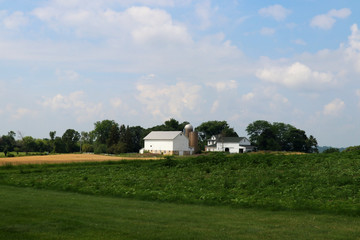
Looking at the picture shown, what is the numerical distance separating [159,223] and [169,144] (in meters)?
97.6

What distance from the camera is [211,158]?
45219 millimetres

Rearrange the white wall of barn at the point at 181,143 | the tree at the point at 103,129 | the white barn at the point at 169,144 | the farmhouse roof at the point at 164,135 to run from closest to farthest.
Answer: the white barn at the point at 169,144 → the white wall of barn at the point at 181,143 → the farmhouse roof at the point at 164,135 → the tree at the point at 103,129

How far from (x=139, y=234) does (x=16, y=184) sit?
919 inches

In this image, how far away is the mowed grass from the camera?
12.1 meters

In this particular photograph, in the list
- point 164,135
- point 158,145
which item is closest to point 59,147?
point 158,145

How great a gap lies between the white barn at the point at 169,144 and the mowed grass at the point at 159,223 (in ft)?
301

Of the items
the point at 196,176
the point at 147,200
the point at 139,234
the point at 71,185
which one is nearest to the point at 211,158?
the point at 196,176

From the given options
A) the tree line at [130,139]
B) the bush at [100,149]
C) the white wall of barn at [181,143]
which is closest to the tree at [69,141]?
the tree line at [130,139]

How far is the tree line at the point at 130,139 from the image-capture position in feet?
415

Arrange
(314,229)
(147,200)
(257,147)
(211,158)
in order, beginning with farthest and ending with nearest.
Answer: (257,147)
(211,158)
(147,200)
(314,229)

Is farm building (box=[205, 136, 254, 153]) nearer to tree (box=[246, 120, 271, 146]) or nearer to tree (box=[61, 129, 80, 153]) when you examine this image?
tree (box=[246, 120, 271, 146])

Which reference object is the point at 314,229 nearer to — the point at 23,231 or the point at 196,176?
the point at 23,231

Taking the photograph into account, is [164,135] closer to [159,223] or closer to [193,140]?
[193,140]

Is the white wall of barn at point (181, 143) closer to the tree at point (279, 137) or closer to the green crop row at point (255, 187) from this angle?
the tree at point (279, 137)
